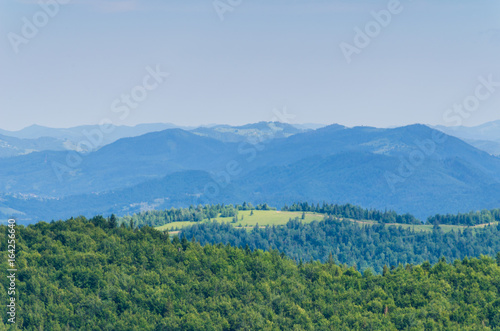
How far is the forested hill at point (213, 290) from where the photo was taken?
14300 cm

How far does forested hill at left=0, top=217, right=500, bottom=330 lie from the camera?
14300 cm

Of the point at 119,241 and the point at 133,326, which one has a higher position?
the point at 119,241

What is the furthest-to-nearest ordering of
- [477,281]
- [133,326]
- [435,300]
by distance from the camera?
[477,281]
[435,300]
[133,326]

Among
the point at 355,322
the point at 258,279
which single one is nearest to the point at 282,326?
the point at 355,322

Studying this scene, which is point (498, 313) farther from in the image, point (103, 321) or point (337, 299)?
point (103, 321)

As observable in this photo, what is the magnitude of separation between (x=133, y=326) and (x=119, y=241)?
42.3 m

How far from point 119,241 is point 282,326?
5605 cm

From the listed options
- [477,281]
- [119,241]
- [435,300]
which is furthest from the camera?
[119,241]

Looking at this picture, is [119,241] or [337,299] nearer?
[337,299]

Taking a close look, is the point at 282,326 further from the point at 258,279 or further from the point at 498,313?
the point at 498,313

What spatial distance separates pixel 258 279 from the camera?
16975 cm

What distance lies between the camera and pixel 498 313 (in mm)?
146250

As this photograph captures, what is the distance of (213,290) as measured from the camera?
157750 millimetres

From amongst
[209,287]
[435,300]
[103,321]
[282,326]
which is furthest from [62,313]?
[435,300]
